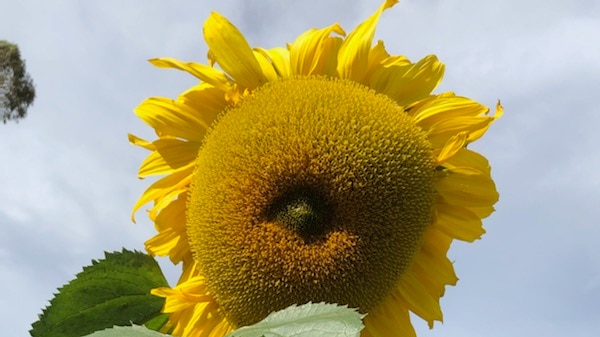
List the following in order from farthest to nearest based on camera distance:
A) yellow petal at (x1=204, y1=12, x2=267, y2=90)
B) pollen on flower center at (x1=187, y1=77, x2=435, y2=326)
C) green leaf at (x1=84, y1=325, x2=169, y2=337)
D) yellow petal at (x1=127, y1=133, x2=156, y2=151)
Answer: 1. yellow petal at (x1=127, y1=133, x2=156, y2=151)
2. yellow petal at (x1=204, y1=12, x2=267, y2=90)
3. pollen on flower center at (x1=187, y1=77, x2=435, y2=326)
4. green leaf at (x1=84, y1=325, x2=169, y2=337)

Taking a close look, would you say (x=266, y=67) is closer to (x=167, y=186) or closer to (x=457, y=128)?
(x=167, y=186)

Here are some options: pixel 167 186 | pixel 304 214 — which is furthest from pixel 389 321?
pixel 167 186

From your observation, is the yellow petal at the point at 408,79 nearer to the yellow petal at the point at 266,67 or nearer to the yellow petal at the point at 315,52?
the yellow petal at the point at 315,52

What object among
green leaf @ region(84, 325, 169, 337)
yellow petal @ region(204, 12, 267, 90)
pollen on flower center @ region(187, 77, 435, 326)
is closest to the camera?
green leaf @ region(84, 325, 169, 337)

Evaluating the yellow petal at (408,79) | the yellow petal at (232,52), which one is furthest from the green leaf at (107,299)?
the yellow petal at (408,79)

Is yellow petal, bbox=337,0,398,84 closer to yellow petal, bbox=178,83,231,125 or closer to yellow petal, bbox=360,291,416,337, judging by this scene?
yellow petal, bbox=178,83,231,125

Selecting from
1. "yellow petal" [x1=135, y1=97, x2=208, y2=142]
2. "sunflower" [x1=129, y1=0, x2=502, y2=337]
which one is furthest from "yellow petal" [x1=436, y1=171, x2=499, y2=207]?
"yellow petal" [x1=135, y1=97, x2=208, y2=142]

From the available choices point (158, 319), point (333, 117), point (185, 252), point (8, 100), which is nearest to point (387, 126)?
point (333, 117)

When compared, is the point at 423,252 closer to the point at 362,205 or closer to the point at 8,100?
the point at 362,205
